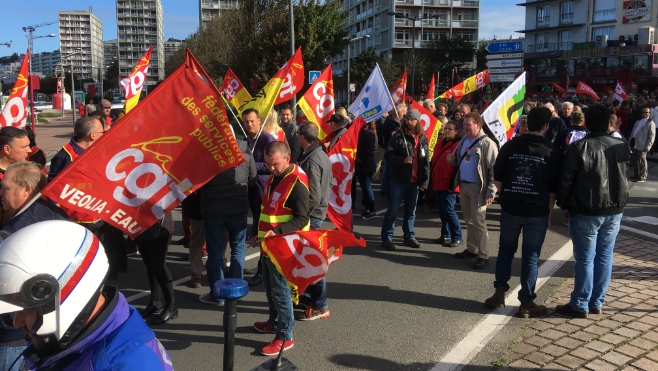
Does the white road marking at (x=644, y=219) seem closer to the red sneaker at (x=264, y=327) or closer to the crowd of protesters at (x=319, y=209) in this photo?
the crowd of protesters at (x=319, y=209)

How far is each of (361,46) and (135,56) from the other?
88359 mm

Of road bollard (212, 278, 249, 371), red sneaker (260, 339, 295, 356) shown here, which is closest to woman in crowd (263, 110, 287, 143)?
red sneaker (260, 339, 295, 356)

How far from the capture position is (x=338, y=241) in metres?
4.68

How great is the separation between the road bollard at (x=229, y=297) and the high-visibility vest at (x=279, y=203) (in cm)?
164

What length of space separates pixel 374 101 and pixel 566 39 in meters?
62.1


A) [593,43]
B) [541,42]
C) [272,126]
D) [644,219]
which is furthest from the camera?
[541,42]

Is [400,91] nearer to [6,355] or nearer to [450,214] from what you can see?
[450,214]

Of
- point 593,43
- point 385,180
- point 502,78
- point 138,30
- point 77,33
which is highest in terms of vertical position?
point 77,33

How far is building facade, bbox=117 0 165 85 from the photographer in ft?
500

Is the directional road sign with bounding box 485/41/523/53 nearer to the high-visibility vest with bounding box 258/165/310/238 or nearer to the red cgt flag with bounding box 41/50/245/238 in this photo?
the high-visibility vest with bounding box 258/165/310/238

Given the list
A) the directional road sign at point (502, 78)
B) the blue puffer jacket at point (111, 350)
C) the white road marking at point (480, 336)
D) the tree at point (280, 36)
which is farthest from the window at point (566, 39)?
the blue puffer jacket at point (111, 350)

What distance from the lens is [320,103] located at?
28.0ft

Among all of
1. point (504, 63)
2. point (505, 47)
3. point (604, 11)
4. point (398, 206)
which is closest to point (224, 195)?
point (398, 206)

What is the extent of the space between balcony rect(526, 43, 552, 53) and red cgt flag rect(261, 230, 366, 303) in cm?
6545
